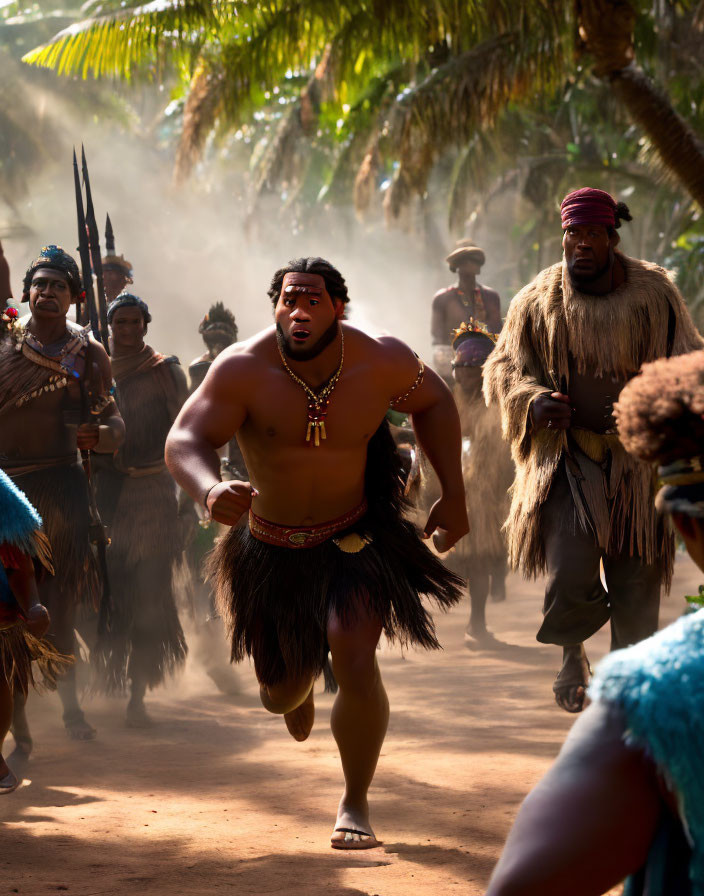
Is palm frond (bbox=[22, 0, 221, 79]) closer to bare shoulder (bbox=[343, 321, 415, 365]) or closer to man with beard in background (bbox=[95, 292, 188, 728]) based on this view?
man with beard in background (bbox=[95, 292, 188, 728])

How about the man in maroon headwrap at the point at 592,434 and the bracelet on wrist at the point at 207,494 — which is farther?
the man in maroon headwrap at the point at 592,434

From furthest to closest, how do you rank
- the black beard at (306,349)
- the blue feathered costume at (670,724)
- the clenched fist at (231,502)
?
the black beard at (306,349)
the clenched fist at (231,502)
the blue feathered costume at (670,724)

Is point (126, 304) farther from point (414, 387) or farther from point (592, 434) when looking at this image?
point (414, 387)

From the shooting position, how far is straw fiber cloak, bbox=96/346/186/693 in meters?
7.77

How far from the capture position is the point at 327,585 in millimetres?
4684

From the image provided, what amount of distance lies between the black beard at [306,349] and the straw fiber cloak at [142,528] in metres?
3.47

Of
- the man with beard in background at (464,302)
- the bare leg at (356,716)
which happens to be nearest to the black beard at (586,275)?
the bare leg at (356,716)

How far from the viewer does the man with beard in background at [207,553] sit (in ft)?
28.1

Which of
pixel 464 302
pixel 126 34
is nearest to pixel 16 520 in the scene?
pixel 126 34

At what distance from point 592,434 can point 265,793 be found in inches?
79.3

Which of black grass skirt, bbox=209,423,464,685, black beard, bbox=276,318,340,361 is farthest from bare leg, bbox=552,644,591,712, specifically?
black beard, bbox=276,318,340,361

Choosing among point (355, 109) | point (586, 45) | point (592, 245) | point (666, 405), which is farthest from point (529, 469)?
point (355, 109)

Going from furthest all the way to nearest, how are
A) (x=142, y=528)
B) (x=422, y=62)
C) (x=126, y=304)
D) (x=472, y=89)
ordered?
(x=422, y=62) → (x=472, y=89) → (x=126, y=304) → (x=142, y=528)

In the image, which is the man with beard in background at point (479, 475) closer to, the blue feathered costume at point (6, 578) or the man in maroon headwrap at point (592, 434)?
the man in maroon headwrap at point (592, 434)
